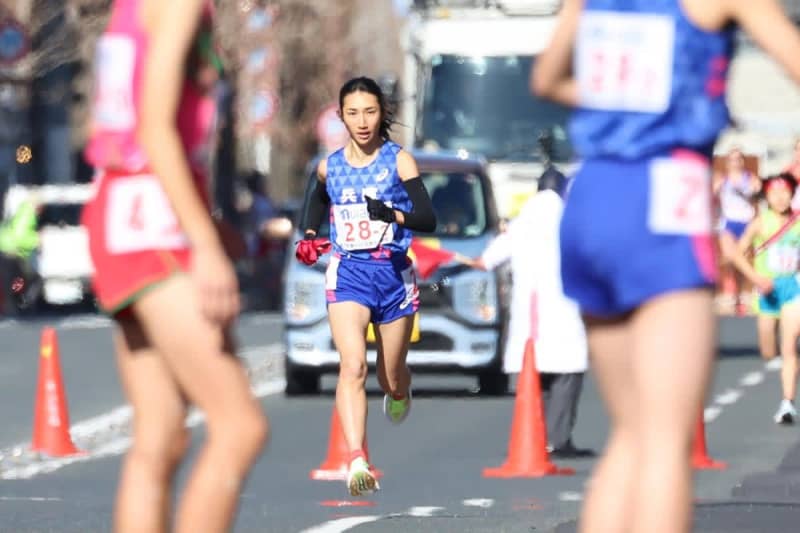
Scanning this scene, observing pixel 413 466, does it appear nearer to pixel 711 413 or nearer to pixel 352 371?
pixel 352 371

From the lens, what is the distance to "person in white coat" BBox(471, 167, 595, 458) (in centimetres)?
1533

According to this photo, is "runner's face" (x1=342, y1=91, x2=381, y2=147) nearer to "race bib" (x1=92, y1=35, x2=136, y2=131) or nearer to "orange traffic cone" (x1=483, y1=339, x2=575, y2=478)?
"orange traffic cone" (x1=483, y1=339, x2=575, y2=478)

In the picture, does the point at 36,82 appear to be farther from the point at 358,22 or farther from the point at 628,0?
the point at 628,0

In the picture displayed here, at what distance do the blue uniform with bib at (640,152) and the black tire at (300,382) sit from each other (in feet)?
46.6

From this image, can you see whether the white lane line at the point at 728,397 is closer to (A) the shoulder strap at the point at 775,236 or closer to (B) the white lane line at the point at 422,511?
(A) the shoulder strap at the point at 775,236

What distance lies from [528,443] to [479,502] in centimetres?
198

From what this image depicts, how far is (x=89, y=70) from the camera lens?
5016 centimetres

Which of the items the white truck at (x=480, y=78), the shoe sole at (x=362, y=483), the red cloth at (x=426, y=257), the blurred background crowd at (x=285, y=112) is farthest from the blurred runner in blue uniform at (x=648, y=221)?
the white truck at (x=480, y=78)

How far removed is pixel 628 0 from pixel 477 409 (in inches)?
519

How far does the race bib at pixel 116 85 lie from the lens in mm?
6238

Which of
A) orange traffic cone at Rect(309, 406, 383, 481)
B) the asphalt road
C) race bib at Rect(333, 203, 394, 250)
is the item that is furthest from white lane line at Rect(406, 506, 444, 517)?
orange traffic cone at Rect(309, 406, 383, 481)

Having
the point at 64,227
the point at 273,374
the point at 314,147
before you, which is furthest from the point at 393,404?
the point at 314,147

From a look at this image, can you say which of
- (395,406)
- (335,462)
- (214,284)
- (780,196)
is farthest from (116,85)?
(780,196)

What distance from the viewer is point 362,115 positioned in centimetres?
1277
